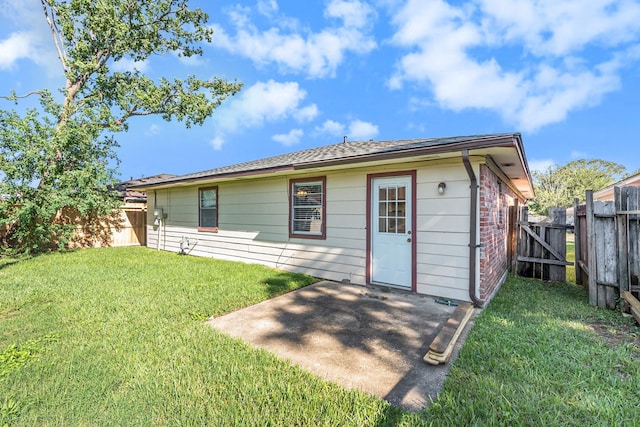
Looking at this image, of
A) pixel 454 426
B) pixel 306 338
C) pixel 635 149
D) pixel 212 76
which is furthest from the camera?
pixel 635 149

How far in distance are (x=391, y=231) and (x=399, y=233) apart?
159mm

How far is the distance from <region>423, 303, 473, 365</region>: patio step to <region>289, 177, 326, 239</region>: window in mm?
3162

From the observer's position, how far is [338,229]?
5.91 m

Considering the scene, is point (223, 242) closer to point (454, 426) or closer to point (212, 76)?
point (454, 426)

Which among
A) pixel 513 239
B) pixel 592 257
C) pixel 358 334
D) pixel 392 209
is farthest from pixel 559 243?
pixel 358 334

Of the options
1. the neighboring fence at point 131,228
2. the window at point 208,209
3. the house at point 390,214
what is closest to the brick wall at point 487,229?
the house at point 390,214

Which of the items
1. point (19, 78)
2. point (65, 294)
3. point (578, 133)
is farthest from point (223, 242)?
point (578, 133)

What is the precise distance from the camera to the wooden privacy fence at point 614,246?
4141 mm

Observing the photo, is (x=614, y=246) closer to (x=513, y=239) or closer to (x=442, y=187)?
(x=442, y=187)

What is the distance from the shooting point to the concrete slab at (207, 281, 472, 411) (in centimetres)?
240

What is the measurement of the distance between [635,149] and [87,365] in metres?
45.9

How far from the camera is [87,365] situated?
101 inches

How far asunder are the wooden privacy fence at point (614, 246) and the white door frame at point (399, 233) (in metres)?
2.70

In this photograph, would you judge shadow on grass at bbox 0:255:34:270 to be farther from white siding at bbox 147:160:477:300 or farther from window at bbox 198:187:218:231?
window at bbox 198:187:218:231
